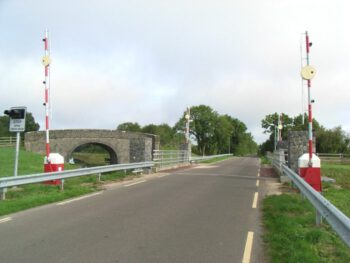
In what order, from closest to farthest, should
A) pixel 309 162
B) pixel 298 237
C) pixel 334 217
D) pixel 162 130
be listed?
1. pixel 334 217
2. pixel 298 237
3. pixel 309 162
4. pixel 162 130

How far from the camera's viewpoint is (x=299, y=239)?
269 inches

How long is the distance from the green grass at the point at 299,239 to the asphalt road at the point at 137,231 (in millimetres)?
262

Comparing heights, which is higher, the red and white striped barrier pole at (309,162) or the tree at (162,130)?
the tree at (162,130)

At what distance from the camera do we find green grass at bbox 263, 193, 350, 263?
5.92 metres

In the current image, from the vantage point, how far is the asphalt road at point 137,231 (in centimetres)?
602

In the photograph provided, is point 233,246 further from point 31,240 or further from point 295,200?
point 295,200

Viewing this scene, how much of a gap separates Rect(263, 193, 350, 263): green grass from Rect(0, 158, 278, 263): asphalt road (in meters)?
0.26

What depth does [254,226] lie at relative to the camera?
8.30 meters

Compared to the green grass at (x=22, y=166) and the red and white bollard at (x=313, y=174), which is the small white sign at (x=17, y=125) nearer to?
the green grass at (x=22, y=166)

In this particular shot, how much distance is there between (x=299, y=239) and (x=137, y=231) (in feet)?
9.32

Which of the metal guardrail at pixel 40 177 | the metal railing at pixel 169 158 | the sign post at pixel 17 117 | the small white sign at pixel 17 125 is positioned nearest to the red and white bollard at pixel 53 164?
the metal guardrail at pixel 40 177

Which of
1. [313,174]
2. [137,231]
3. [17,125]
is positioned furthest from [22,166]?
[137,231]

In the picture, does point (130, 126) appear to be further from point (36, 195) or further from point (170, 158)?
point (36, 195)

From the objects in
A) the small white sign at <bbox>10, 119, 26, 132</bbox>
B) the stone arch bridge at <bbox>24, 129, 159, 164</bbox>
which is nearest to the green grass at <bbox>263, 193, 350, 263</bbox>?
the small white sign at <bbox>10, 119, 26, 132</bbox>
